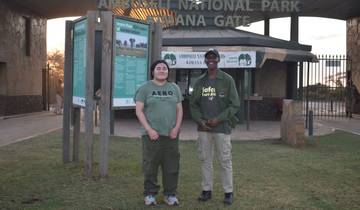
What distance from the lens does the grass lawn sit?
673cm

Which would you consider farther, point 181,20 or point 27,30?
point 27,30

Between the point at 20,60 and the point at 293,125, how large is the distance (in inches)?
590

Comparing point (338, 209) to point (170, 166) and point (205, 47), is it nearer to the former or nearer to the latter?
point (170, 166)

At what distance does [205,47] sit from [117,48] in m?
10.5

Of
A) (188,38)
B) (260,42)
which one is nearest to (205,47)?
(188,38)

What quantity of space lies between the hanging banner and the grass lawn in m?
5.49

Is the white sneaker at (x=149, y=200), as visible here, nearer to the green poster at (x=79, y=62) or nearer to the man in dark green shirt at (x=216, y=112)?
the man in dark green shirt at (x=216, y=112)

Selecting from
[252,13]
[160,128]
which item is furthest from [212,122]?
[252,13]

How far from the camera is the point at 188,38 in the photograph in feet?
62.0

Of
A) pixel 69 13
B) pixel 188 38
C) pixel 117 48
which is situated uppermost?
pixel 69 13

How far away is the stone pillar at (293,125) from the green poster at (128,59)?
16.4 feet

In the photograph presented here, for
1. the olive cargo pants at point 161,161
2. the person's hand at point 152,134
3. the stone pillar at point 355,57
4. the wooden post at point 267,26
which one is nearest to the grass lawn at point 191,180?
the olive cargo pants at point 161,161

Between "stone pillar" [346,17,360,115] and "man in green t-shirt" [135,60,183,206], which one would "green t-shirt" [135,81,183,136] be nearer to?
"man in green t-shirt" [135,60,183,206]

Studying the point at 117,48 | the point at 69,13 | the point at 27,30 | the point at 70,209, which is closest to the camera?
the point at 70,209
